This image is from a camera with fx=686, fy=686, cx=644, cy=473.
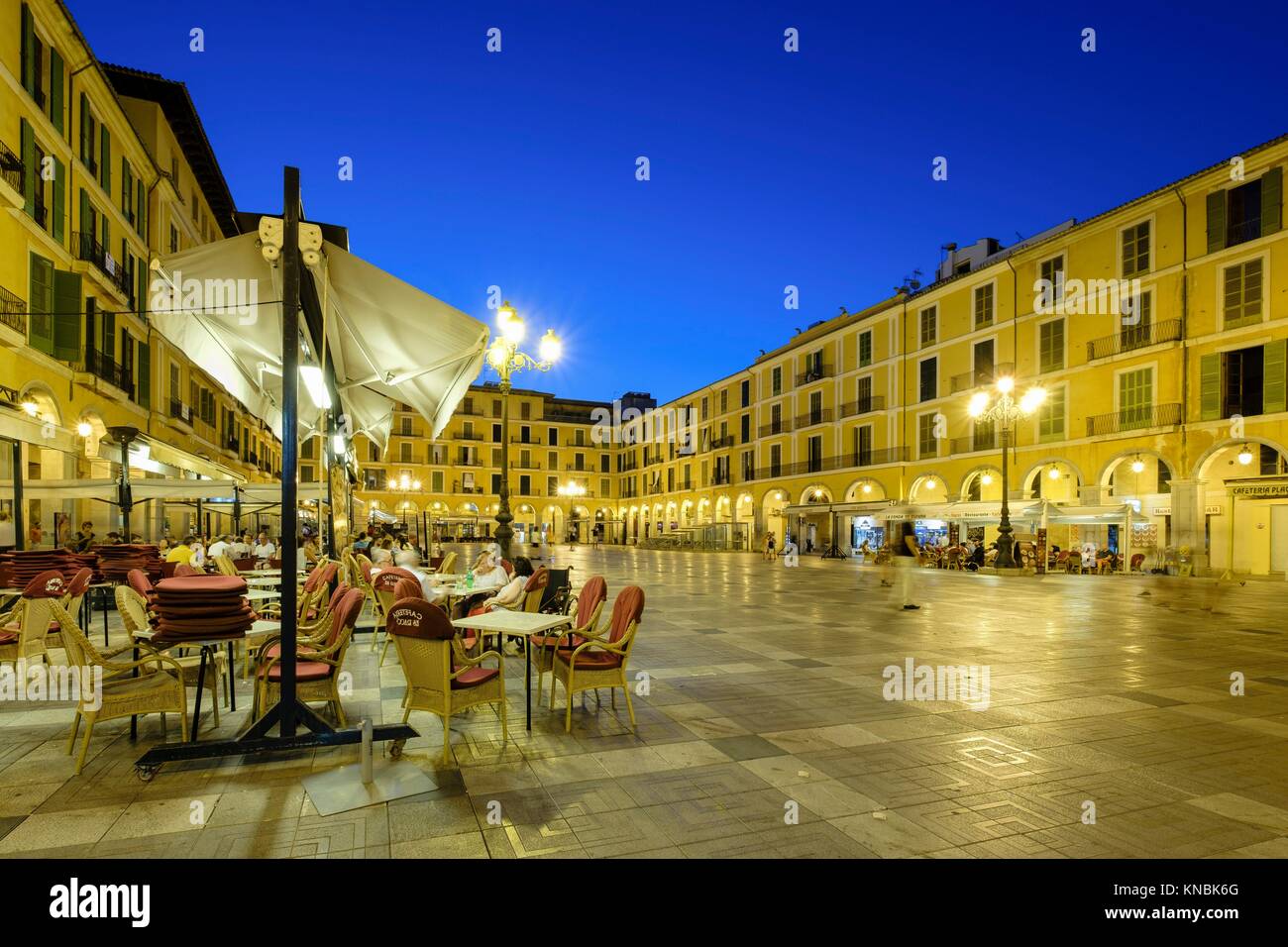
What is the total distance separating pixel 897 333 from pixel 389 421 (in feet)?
89.7

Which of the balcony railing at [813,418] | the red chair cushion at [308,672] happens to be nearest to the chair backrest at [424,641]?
the red chair cushion at [308,672]

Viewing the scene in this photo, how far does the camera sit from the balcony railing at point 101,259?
1647 cm

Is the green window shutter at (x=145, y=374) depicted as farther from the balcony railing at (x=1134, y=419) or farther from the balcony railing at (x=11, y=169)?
the balcony railing at (x=1134, y=419)

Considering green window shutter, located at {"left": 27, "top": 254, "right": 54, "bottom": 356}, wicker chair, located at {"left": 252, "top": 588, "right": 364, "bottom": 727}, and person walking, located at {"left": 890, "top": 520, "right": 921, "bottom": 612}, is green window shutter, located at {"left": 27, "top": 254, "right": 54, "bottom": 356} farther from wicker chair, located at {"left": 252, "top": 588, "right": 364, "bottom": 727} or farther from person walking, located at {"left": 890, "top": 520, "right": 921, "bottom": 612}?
person walking, located at {"left": 890, "top": 520, "right": 921, "bottom": 612}

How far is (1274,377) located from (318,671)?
23.6 meters

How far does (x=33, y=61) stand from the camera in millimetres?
14602

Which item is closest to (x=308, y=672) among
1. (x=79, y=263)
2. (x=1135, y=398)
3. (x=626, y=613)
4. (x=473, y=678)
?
(x=473, y=678)

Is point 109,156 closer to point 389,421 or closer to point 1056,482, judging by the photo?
point 389,421

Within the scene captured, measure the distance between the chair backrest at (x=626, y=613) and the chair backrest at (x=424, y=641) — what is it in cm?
147

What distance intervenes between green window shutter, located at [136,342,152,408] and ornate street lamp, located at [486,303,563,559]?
15109 millimetres

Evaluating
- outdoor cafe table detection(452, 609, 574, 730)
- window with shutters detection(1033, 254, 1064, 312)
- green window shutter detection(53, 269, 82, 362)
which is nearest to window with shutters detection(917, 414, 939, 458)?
window with shutters detection(1033, 254, 1064, 312)

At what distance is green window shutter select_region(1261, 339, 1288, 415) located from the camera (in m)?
18.0

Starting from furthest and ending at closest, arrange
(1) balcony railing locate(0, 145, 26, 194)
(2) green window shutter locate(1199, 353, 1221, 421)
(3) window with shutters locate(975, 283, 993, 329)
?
(3) window with shutters locate(975, 283, 993, 329) < (2) green window shutter locate(1199, 353, 1221, 421) < (1) balcony railing locate(0, 145, 26, 194)
